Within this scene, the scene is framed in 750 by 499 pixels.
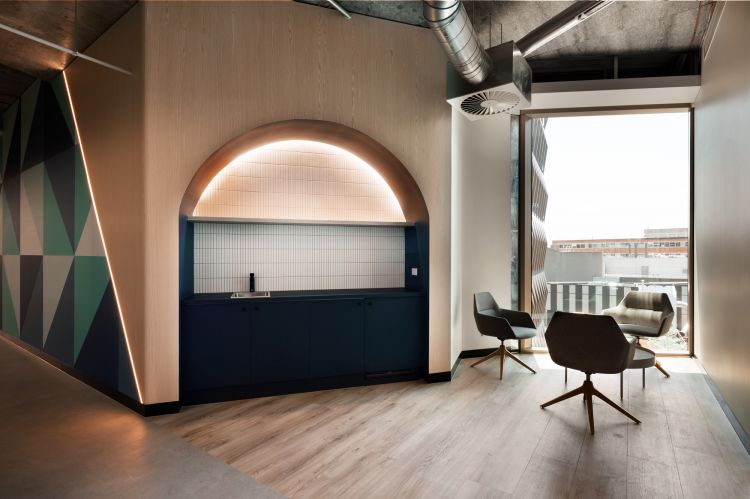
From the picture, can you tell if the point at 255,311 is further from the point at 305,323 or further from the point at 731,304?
the point at 731,304

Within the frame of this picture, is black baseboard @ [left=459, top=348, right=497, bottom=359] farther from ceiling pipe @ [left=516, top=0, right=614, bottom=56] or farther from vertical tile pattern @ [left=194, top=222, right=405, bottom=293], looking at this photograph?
ceiling pipe @ [left=516, top=0, right=614, bottom=56]

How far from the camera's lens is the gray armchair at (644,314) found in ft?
16.9

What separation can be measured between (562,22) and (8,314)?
880cm

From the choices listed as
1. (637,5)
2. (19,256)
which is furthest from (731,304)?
(19,256)

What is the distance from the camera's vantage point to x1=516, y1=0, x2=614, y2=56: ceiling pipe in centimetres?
383

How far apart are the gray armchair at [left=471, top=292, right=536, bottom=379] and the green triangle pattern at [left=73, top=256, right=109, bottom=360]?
4.15 metres

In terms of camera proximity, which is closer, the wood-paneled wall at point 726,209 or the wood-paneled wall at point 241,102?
the wood-paneled wall at point 726,209

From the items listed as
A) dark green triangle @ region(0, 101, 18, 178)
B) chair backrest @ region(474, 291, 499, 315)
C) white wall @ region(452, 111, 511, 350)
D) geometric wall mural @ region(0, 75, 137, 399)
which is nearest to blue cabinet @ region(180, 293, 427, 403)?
geometric wall mural @ region(0, 75, 137, 399)

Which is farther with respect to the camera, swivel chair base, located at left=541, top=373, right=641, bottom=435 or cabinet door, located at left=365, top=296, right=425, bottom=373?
cabinet door, located at left=365, top=296, right=425, bottom=373

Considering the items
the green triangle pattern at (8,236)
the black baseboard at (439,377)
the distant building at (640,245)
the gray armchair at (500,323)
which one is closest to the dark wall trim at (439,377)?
the black baseboard at (439,377)

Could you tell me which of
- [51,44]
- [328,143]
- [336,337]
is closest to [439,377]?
[336,337]

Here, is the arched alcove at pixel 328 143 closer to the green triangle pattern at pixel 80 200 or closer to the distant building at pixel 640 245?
the green triangle pattern at pixel 80 200

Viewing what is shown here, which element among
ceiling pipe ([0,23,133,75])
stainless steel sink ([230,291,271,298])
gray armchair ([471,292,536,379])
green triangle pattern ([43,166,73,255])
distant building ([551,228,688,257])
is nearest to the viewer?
ceiling pipe ([0,23,133,75])

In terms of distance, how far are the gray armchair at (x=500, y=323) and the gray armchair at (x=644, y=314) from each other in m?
1.00
